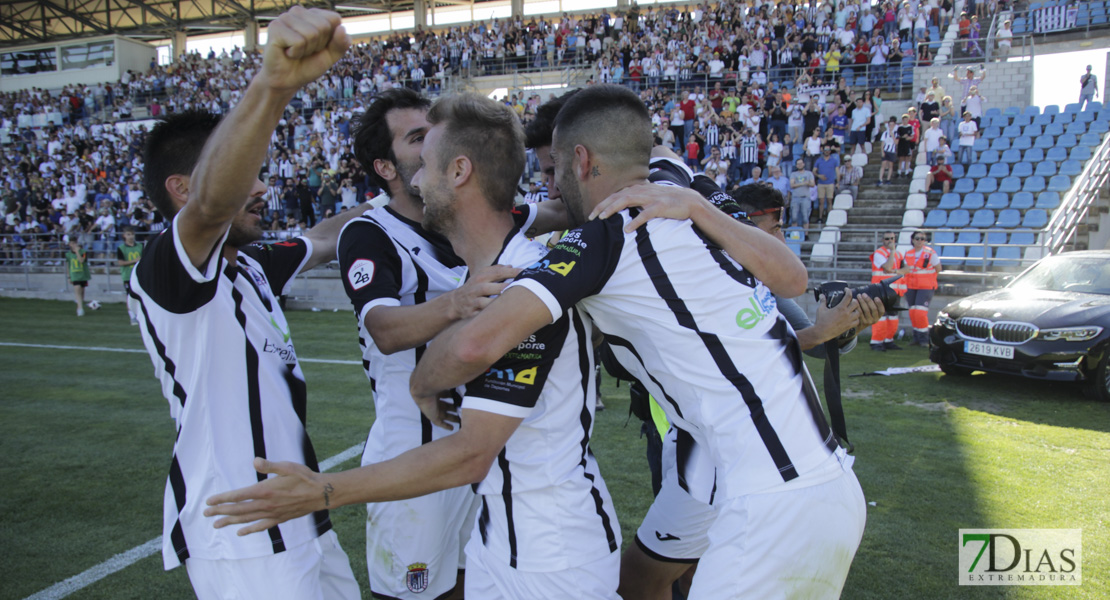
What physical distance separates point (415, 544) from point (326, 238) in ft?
5.16

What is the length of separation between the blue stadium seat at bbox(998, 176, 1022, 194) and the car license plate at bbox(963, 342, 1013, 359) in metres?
9.03

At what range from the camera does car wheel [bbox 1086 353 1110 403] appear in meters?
7.70

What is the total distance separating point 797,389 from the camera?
7.25 feet

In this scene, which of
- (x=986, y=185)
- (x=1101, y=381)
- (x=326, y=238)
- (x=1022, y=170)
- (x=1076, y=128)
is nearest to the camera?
(x=326, y=238)

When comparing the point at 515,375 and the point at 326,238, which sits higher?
the point at 326,238

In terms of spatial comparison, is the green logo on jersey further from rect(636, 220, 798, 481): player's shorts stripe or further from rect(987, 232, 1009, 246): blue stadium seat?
rect(987, 232, 1009, 246): blue stadium seat

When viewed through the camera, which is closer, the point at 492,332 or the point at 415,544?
the point at 492,332

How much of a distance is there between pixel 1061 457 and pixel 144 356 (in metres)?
12.0

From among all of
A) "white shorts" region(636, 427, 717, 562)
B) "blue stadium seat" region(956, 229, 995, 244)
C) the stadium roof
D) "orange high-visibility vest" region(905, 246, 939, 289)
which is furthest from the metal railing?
the stadium roof

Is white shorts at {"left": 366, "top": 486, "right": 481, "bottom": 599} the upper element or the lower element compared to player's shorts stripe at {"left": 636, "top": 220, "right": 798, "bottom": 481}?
lower

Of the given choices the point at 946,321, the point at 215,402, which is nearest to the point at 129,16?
the point at 946,321

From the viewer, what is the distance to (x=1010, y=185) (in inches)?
617

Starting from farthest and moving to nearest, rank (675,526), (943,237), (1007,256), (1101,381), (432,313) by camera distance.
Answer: (943,237) → (1007,256) → (1101,381) → (675,526) → (432,313)

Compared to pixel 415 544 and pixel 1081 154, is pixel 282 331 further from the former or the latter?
pixel 1081 154
